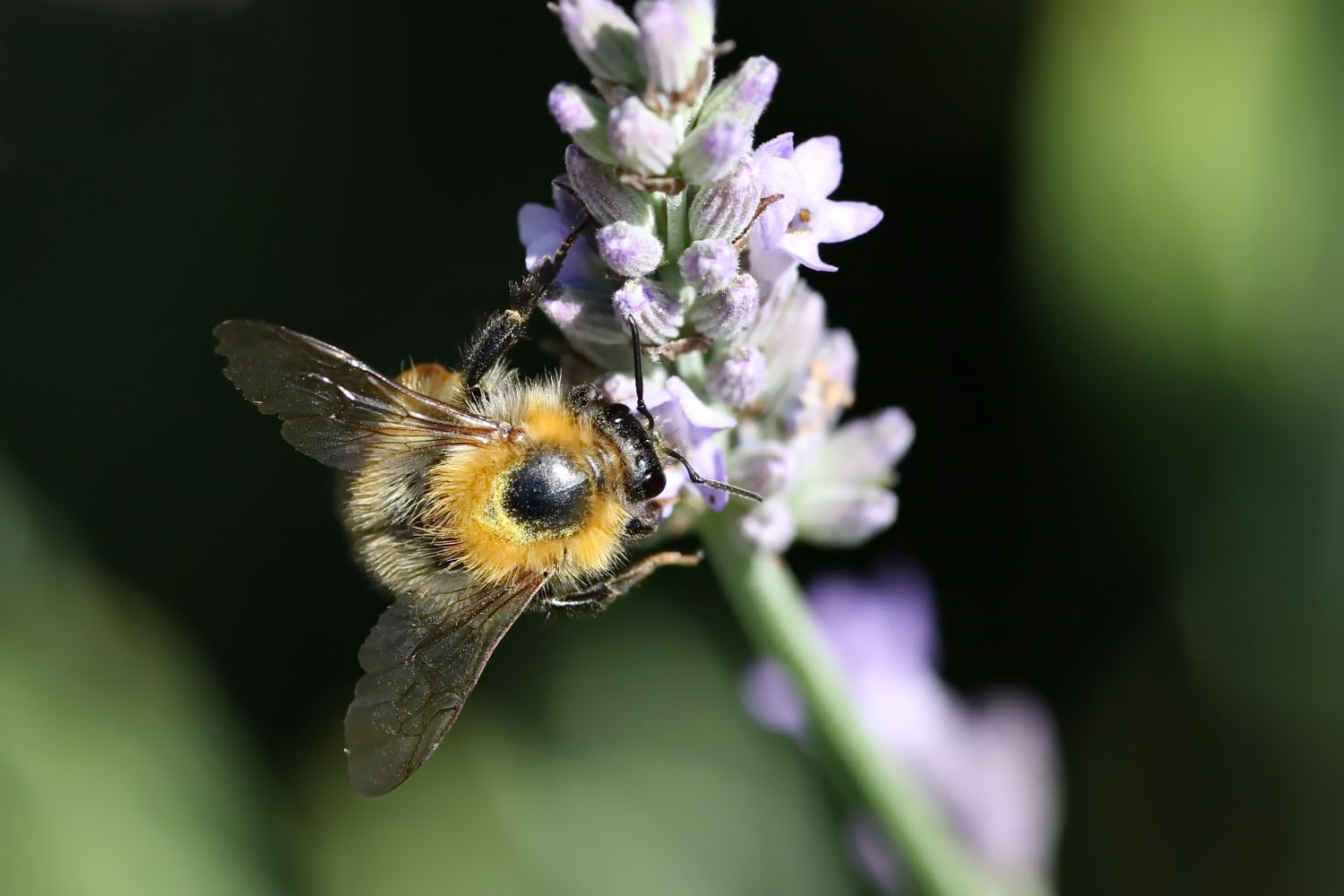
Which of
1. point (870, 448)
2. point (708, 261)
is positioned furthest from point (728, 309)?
point (870, 448)

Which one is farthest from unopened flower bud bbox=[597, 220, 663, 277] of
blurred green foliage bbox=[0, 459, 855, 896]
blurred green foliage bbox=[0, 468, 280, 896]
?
blurred green foliage bbox=[0, 468, 280, 896]

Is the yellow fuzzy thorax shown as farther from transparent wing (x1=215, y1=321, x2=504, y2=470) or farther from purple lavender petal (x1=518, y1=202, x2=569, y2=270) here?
purple lavender petal (x1=518, y1=202, x2=569, y2=270)

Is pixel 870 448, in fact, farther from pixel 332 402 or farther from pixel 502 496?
pixel 332 402

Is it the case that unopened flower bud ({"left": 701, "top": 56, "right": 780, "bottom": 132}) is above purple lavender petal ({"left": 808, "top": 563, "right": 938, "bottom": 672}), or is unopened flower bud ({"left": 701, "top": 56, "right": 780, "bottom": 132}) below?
above

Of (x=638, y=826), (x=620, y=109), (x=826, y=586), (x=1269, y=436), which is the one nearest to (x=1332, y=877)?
Result: (x=1269, y=436)

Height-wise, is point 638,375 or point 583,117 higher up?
point 583,117

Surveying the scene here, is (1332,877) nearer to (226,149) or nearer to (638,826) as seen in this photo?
(638,826)

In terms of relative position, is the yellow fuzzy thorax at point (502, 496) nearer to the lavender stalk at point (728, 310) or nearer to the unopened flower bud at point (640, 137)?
the lavender stalk at point (728, 310)
